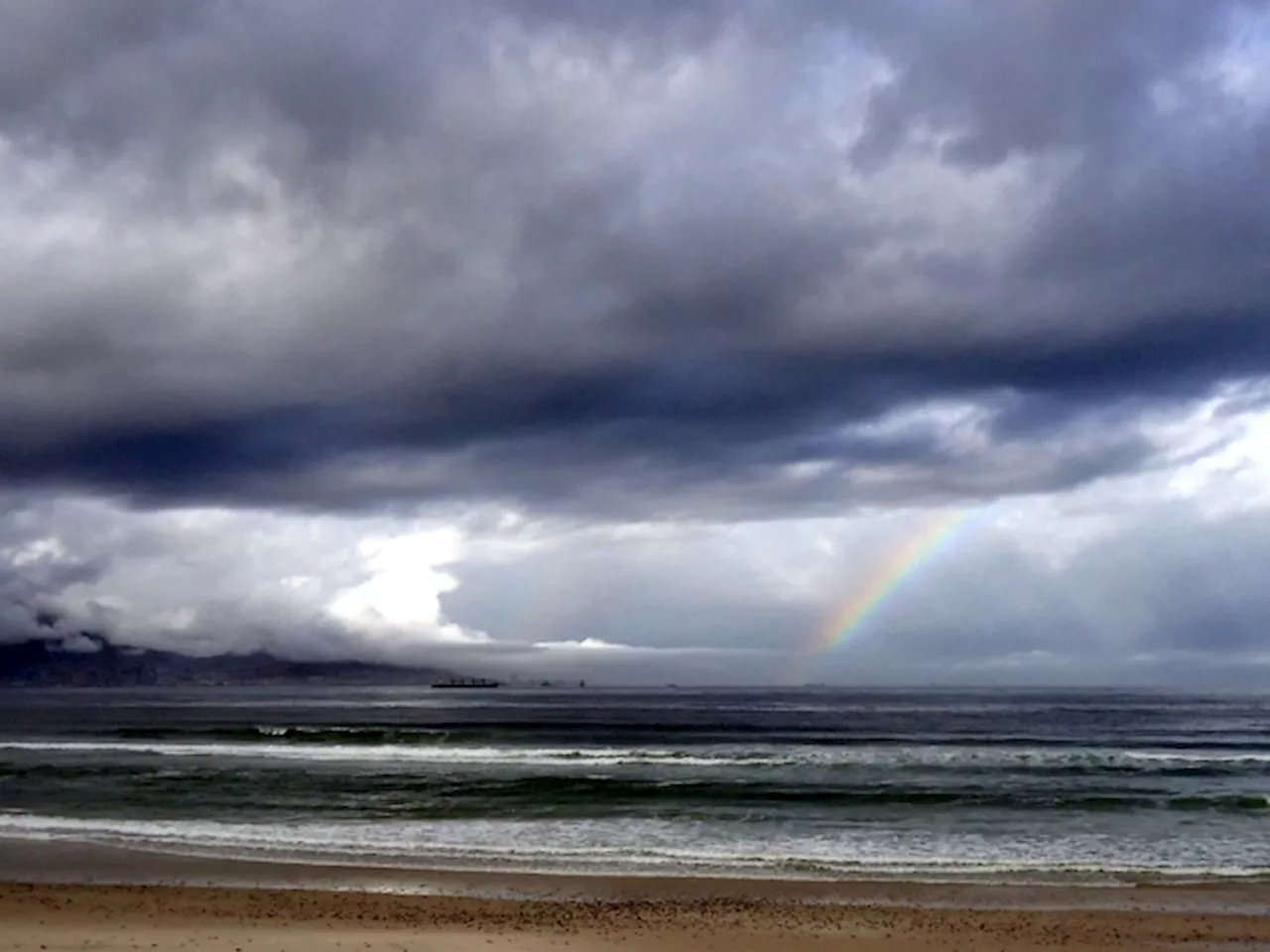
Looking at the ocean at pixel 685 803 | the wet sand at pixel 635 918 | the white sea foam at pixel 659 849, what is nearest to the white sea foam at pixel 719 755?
the ocean at pixel 685 803

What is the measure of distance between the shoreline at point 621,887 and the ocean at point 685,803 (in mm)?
841

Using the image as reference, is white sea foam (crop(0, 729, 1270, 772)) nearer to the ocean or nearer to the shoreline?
the ocean

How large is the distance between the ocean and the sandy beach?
3.39 m

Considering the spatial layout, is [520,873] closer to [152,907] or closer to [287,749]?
[152,907]

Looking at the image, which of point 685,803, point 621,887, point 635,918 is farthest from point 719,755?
point 635,918

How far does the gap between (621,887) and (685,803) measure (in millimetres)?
12617

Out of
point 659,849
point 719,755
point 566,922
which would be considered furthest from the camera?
point 719,755

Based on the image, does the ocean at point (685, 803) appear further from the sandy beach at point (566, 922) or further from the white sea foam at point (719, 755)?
the sandy beach at point (566, 922)

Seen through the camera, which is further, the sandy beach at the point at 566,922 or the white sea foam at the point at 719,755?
the white sea foam at the point at 719,755

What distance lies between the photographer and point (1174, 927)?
55.1ft

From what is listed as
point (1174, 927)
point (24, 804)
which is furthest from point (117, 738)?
point (1174, 927)

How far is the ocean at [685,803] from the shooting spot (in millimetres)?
23438

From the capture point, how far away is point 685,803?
106 feet

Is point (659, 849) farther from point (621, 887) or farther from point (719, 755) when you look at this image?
point (719, 755)
